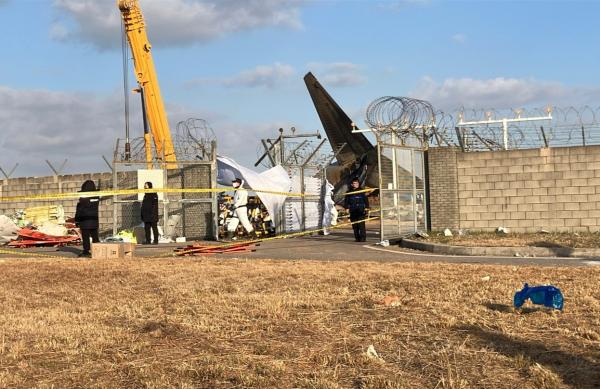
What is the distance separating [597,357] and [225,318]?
312cm

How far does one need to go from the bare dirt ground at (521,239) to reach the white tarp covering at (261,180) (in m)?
5.12

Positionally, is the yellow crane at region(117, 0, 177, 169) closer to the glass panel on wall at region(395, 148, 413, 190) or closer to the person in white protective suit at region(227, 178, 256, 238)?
the person in white protective suit at region(227, 178, 256, 238)

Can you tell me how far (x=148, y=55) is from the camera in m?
22.3

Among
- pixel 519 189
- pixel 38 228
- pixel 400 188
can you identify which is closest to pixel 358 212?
pixel 400 188

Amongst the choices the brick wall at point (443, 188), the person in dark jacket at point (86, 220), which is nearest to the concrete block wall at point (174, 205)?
the person in dark jacket at point (86, 220)

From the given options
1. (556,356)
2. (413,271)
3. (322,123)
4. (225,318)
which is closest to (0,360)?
(225,318)

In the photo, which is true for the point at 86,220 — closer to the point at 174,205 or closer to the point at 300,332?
the point at 174,205

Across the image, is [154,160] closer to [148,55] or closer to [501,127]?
[148,55]

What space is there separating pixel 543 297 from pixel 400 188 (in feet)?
34.3

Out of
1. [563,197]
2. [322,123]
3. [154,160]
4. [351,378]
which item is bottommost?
[351,378]

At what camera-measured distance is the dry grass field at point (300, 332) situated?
423cm

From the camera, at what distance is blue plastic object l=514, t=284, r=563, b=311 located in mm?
6141

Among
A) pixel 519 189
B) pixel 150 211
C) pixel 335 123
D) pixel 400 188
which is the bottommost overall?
pixel 150 211

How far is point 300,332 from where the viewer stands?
17.8ft
